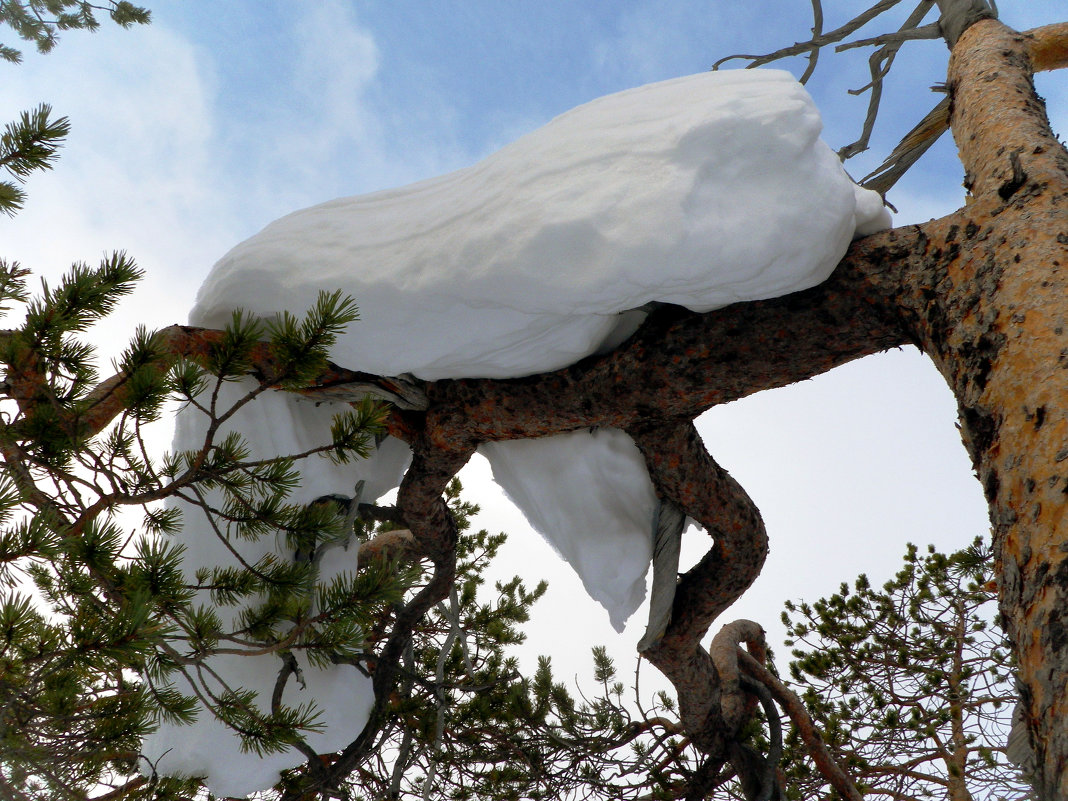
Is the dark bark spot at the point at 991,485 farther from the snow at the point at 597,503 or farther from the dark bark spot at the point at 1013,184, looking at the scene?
the snow at the point at 597,503

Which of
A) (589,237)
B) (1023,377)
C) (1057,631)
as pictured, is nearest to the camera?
(1057,631)

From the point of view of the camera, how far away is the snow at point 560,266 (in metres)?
1.04

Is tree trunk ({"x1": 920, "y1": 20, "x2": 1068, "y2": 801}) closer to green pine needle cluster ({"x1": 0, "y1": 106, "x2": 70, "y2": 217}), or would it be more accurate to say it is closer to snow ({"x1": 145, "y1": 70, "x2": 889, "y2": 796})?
snow ({"x1": 145, "y1": 70, "x2": 889, "y2": 796})

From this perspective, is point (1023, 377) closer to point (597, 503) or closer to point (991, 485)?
point (991, 485)

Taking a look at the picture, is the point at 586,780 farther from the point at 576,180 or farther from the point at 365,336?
the point at 576,180

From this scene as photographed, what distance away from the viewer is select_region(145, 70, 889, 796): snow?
1.04m

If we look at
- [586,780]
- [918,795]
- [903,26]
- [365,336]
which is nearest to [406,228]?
[365,336]

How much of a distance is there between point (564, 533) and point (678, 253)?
2.15ft

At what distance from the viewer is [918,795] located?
2.29m

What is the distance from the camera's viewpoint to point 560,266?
3.47 ft

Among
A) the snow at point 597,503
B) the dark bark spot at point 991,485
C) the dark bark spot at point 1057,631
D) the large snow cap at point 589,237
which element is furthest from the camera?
the snow at point 597,503

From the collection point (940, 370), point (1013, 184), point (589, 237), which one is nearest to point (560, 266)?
point (589, 237)

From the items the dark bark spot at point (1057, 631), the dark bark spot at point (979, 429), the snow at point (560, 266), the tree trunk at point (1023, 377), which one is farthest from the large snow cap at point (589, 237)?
the dark bark spot at point (1057, 631)

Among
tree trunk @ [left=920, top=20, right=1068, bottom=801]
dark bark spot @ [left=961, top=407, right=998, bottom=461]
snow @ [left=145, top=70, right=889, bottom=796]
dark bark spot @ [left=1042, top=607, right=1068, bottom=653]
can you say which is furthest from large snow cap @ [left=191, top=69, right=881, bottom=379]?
dark bark spot @ [left=1042, top=607, right=1068, bottom=653]
